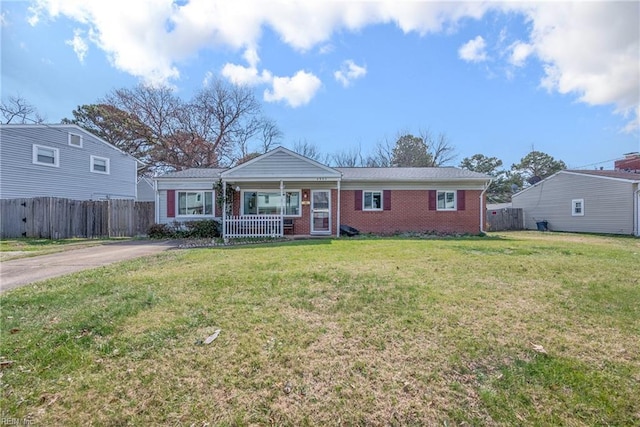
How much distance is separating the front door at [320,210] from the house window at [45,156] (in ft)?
48.4

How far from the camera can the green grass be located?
226 centimetres

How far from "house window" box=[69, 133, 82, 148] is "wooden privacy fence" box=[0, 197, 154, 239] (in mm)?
5021

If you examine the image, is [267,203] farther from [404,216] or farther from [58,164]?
[58,164]

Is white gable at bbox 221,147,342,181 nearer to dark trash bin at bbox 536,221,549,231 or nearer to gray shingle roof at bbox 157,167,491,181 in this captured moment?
gray shingle roof at bbox 157,167,491,181

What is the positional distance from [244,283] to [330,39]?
36.1 feet

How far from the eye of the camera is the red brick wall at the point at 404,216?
50.8ft

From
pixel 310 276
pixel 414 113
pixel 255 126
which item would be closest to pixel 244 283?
pixel 310 276

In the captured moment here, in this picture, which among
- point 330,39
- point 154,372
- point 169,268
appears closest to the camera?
point 154,372

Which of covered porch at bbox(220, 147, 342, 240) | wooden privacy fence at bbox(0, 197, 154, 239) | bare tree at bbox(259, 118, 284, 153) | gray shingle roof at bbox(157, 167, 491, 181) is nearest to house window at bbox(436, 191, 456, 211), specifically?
gray shingle roof at bbox(157, 167, 491, 181)

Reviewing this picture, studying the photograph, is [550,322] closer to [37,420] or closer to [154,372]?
[154,372]

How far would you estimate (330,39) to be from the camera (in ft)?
39.8

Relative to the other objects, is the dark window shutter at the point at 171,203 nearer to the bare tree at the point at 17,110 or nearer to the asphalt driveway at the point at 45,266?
the asphalt driveway at the point at 45,266

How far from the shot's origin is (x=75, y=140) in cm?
1778

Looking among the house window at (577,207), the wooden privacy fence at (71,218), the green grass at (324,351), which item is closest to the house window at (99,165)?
the wooden privacy fence at (71,218)
